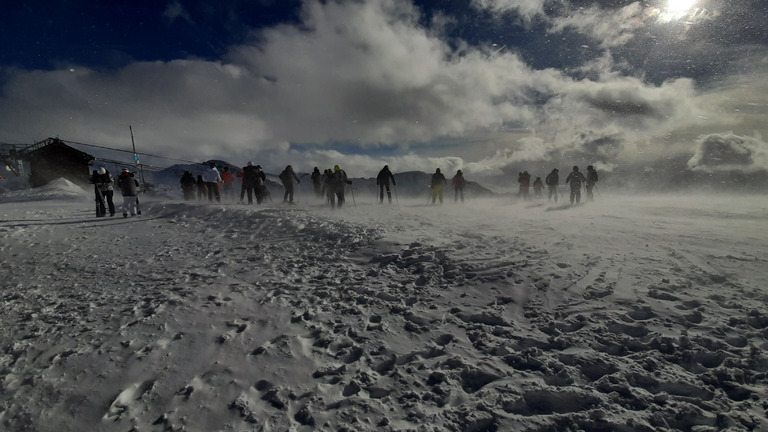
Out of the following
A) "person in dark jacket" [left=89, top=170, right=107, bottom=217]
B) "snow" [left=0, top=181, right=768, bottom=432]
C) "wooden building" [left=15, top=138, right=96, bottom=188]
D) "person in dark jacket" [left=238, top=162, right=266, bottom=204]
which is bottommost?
"snow" [left=0, top=181, right=768, bottom=432]

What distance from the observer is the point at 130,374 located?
3078 mm

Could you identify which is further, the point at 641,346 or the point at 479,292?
the point at 479,292

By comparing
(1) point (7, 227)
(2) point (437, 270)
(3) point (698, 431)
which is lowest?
(3) point (698, 431)

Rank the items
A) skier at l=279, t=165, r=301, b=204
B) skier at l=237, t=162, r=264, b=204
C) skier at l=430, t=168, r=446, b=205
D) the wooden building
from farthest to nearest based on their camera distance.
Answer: the wooden building
skier at l=430, t=168, r=446, b=205
skier at l=279, t=165, r=301, b=204
skier at l=237, t=162, r=264, b=204

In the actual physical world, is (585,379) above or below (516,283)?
below

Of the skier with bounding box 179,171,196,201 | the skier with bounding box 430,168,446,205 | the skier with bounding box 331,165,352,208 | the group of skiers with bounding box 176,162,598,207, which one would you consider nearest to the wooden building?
the skier with bounding box 179,171,196,201

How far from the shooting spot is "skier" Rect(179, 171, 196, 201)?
21141 millimetres

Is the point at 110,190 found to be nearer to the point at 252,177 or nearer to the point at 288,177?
the point at 252,177

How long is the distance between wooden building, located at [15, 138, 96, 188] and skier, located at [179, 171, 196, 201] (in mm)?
22974

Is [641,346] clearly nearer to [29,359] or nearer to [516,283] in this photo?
[516,283]

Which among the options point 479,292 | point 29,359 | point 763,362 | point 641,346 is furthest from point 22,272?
point 763,362

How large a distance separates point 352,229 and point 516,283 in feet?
14.8

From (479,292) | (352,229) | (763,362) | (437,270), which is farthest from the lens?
(352,229)

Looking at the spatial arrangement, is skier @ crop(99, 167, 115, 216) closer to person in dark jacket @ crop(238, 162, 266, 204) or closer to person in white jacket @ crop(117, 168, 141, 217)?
person in white jacket @ crop(117, 168, 141, 217)
